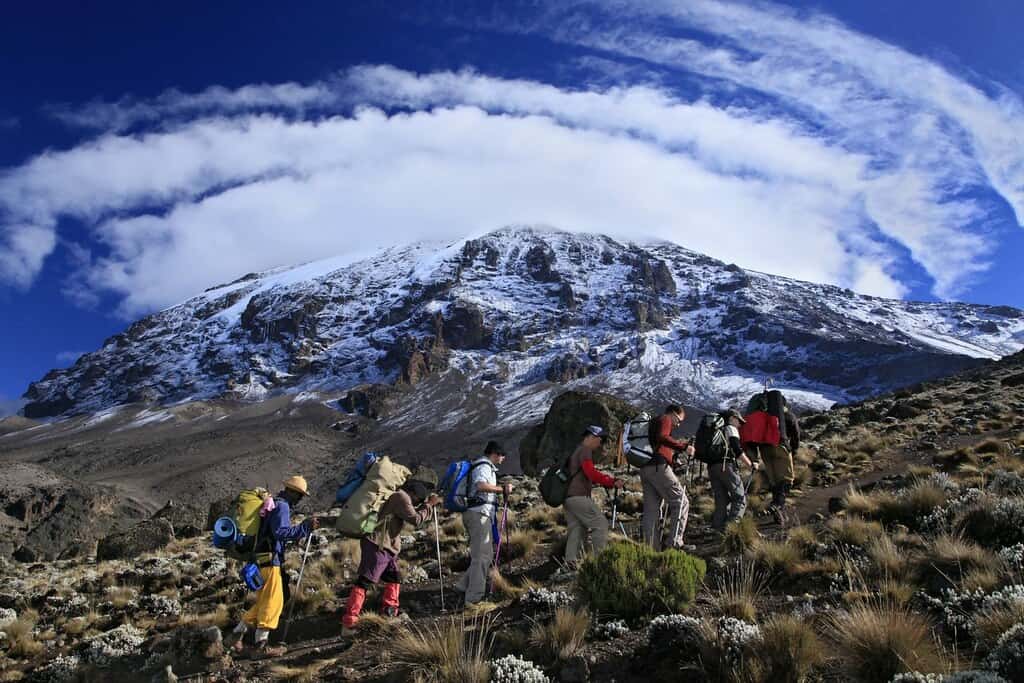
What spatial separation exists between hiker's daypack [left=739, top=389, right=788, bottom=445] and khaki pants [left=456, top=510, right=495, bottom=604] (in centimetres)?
423

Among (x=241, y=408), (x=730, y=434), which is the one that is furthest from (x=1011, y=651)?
(x=241, y=408)

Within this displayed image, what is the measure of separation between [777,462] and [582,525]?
336 cm

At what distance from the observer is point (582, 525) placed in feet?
25.5

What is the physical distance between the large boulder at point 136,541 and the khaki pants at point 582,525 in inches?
563

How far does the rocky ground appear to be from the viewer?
4.30m

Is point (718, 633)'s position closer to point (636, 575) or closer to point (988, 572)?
point (636, 575)

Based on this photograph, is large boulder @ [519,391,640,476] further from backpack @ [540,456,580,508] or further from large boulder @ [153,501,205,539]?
backpack @ [540,456,580,508]

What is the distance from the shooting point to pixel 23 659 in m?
8.23

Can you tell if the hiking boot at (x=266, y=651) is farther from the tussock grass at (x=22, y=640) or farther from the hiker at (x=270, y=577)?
the tussock grass at (x=22, y=640)

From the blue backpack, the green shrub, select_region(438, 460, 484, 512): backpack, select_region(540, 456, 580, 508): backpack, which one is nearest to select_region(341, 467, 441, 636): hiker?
select_region(438, 460, 484, 512): backpack

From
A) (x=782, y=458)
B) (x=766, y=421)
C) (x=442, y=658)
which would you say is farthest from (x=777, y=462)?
(x=442, y=658)

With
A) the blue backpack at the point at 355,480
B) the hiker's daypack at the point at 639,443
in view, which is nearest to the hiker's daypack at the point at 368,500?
the blue backpack at the point at 355,480

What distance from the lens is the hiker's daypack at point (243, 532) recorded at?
6582 mm

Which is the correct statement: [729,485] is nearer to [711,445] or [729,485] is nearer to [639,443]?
[711,445]
